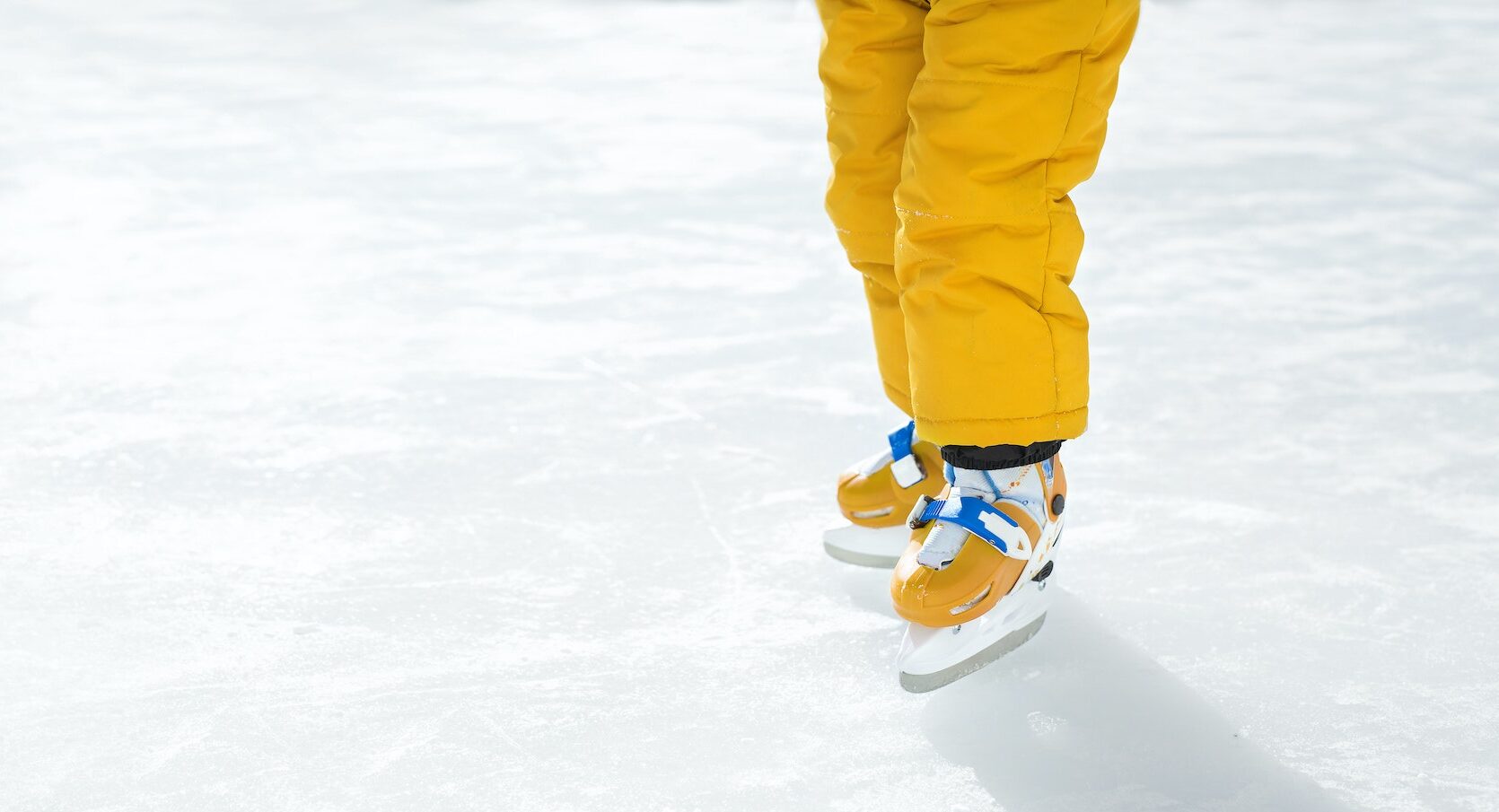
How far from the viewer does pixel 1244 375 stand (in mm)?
1828

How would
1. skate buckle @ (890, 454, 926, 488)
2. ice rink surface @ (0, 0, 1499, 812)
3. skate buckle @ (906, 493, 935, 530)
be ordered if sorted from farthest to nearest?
skate buckle @ (890, 454, 926, 488) → skate buckle @ (906, 493, 935, 530) → ice rink surface @ (0, 0, 1499, 812)

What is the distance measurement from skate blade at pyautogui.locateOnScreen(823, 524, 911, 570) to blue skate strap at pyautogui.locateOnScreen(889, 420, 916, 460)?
62mm

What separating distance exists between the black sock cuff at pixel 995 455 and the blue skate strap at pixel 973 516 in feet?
0.09

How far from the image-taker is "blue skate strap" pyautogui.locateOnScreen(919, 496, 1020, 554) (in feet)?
3.84

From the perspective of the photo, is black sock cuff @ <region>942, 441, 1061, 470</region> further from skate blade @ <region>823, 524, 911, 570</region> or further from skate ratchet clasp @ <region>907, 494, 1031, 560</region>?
skate blade @ <region>823, 524, 911, 570</region>

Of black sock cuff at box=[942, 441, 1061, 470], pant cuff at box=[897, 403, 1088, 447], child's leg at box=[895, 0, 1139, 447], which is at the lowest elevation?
black sock cuff at box=[942, 441, 1061, 470]

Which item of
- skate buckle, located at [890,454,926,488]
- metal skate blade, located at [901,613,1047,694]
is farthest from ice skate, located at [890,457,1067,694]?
skate buckle, located at [890,454,926,488]

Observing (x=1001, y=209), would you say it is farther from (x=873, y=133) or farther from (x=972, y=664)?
(x=972, y=664)

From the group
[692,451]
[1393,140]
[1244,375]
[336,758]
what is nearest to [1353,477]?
[1244,375]

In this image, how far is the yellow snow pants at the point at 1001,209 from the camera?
110 cm

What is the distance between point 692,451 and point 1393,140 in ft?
6.58

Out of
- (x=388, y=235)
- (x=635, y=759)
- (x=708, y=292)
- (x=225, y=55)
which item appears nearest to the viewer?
(x=635, y=759)

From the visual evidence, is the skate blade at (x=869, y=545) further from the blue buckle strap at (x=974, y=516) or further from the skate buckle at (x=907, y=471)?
the blue buckle strap at (x=974, y=516)

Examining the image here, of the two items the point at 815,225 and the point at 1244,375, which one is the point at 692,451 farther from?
→ the point at 815,225
